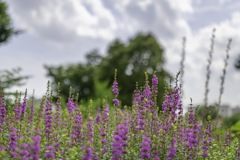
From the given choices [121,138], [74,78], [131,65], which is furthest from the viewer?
[74,78]

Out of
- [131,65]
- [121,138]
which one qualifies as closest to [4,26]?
[131,65]

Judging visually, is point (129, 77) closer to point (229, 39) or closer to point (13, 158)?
point (229, 39)

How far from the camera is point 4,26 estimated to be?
2388 centimetres

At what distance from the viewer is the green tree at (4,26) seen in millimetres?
23766

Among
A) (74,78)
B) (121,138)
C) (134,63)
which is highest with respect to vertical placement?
(134,63)

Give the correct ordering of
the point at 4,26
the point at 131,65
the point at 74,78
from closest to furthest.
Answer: the point at 4,26 → the point at 131,65 → the point at 74,78

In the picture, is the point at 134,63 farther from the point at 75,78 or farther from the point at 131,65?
the point at 75,78

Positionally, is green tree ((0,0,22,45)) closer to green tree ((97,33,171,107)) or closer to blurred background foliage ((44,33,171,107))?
blurred background foliage ((44,33,171,107))

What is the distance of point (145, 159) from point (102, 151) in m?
0.89

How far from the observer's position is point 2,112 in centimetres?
600

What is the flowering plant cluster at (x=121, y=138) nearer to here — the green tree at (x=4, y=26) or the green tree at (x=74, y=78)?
the green tree at (x=4, y=26)

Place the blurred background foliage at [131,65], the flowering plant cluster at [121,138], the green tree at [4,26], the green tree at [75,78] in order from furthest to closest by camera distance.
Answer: the green tree at [75,78]
the blurred background foliage at [131,65]
the green tree at [4,26]
the flowering plant cluster at [121,138]

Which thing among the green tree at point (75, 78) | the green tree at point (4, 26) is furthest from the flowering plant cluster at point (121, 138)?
the green tree at point (75, 78)

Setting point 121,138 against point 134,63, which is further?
point 134,63
